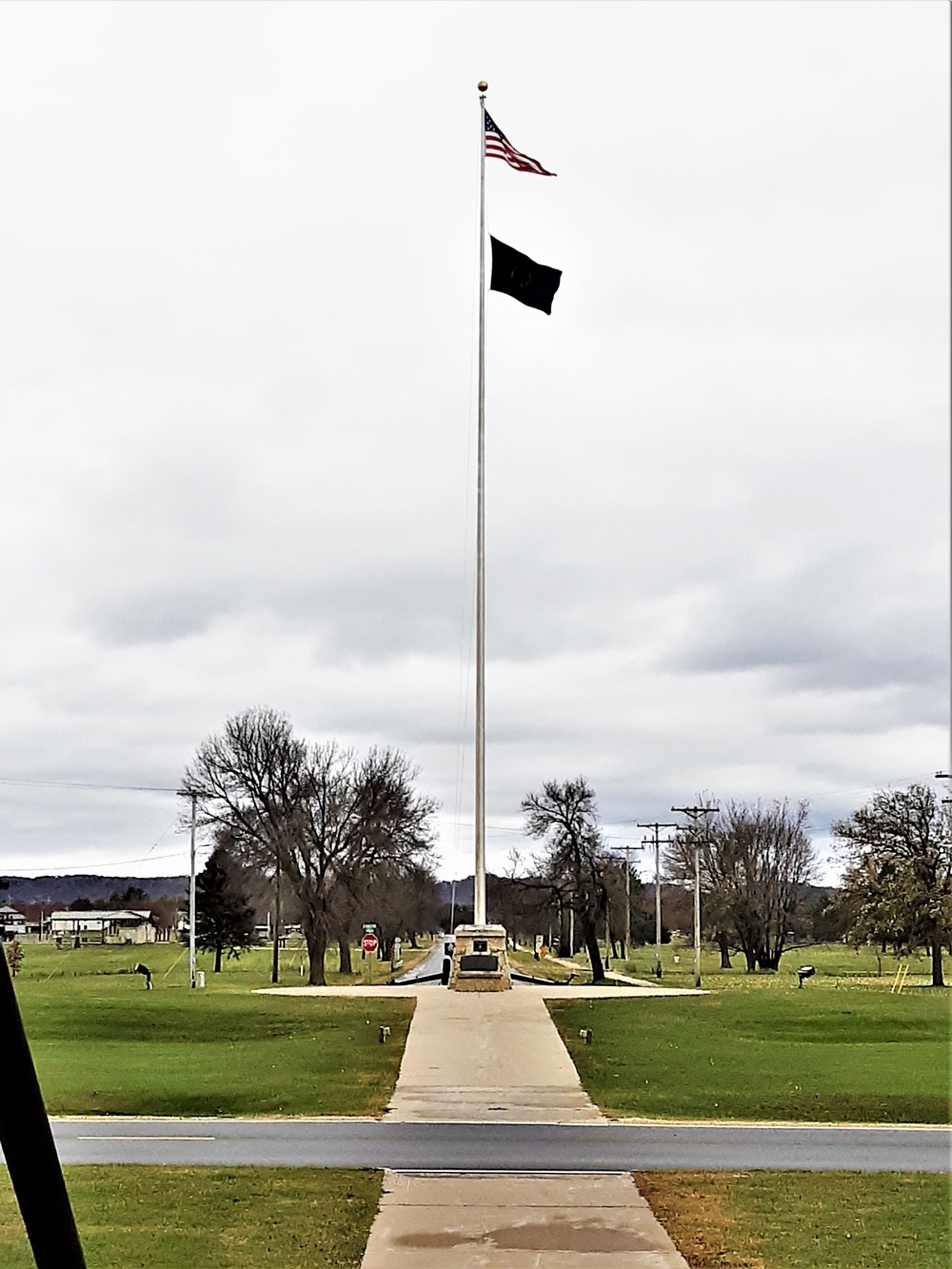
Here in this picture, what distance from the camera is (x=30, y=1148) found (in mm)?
1912

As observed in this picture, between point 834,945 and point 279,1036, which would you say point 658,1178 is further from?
point 834,945

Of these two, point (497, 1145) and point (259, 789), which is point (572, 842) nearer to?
point (259, 789)

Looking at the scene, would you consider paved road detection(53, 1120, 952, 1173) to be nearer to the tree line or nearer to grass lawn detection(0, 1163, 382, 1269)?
grass lawn detection(0, 1163, 382, 1269)

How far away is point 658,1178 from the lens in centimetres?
1272

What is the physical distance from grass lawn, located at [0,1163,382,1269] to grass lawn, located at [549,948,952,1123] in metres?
6.16

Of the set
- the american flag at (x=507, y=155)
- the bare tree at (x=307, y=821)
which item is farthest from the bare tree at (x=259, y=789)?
the american flag at (x=507, y=155)

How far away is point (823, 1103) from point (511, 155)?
18.5 meters

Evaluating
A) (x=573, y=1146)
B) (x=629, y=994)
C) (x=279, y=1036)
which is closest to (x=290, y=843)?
(x=629, y=994)

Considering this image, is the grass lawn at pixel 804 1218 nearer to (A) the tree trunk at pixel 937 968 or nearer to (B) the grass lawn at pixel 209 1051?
(B) the grass lawn at pixel 209 1051

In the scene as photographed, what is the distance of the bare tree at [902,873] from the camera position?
49.8 m

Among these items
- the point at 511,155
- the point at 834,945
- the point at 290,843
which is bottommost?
the point at 834,945

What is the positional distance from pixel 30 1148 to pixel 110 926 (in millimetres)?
95022

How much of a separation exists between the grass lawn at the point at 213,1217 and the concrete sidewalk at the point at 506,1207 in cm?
31

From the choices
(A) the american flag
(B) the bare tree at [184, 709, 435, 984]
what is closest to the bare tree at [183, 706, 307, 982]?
(B) the bare tree at [184, 709, 435, 984]
